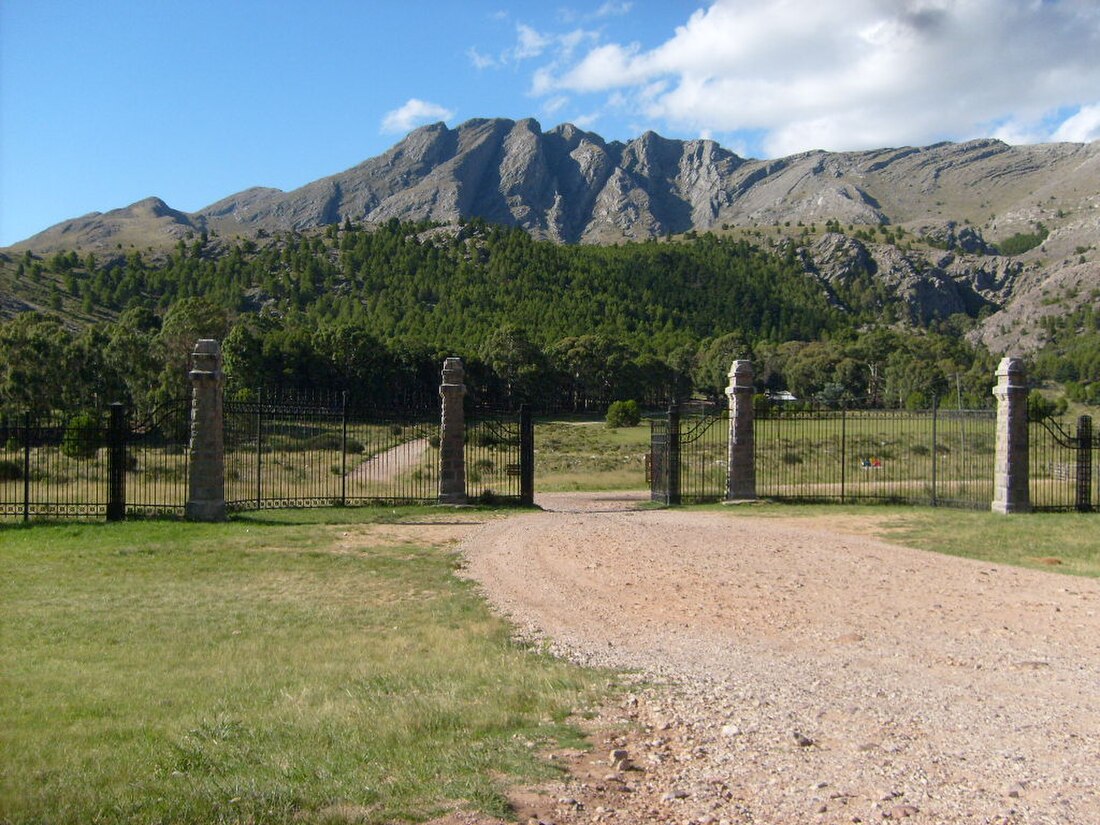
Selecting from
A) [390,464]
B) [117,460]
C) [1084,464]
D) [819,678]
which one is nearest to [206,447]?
[117,460]

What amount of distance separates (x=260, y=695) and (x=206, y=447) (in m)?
12.0

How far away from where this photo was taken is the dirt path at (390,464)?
25.8 meters

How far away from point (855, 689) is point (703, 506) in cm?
1527

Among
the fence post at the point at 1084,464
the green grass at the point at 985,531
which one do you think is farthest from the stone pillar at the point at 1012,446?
the fence post at the point at 1084,464

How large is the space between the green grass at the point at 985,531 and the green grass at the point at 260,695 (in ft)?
27.5

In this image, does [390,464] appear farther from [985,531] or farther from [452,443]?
[985,531]

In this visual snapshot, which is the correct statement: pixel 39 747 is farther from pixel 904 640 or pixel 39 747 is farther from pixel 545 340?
pixel 545 340

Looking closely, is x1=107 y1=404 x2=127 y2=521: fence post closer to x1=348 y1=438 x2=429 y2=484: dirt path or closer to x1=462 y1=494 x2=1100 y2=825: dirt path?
x1=348 y1=438 x2=429 y2=484: dirt path

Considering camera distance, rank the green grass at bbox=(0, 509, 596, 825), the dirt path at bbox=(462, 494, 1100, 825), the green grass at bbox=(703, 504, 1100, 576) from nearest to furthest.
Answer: the green grass at bbox=(0, 509, 596, 825) → the dirt path at bbox=(462, 494, 1100, 825) → the green grass at bbox=(703, 504, 1100, 576)

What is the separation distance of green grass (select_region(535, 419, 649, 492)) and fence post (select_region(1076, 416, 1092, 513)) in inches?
488

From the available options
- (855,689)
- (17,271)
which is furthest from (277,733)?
(17,271)

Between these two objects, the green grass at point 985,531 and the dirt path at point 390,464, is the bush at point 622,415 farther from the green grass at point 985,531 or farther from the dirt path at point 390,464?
the green grass at point 985,531

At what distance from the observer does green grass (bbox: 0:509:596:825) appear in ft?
14.9

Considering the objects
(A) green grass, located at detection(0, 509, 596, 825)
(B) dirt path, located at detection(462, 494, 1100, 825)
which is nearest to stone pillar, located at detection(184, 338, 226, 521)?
(A) green grass, located at detection(0, 509, 596, 825)
